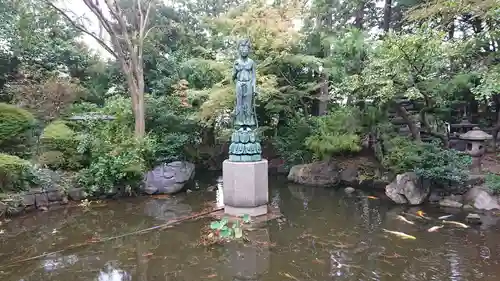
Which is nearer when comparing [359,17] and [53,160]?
[53,160]

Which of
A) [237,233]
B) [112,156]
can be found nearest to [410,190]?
[237,233]

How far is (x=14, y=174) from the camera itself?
7402 millimetres

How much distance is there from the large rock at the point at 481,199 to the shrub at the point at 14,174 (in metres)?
9.04

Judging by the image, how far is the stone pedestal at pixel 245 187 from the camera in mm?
6539

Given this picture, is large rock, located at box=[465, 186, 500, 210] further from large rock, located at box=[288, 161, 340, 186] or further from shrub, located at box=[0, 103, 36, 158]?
shrub, located at box=[0, 103, 36, 158]

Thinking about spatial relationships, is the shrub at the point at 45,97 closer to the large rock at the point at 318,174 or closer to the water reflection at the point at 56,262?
the water reflection at the point at 56,262

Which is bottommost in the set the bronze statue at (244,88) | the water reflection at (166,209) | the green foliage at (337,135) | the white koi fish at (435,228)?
the white koi fish at (435,228)

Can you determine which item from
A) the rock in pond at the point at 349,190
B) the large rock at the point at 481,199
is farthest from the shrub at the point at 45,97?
the large rock at the point at 481,199

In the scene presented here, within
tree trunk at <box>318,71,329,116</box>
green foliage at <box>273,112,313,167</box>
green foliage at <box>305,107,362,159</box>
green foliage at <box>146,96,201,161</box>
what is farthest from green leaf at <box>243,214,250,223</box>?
tree trunk at <box>318,71,329,116</box>

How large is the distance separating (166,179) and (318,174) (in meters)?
4.34

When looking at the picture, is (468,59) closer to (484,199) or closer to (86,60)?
(484,199)

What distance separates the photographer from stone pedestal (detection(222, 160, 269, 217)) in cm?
654

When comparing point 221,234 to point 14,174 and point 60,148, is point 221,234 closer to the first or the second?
point 14,174

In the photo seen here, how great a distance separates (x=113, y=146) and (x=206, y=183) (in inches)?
119
